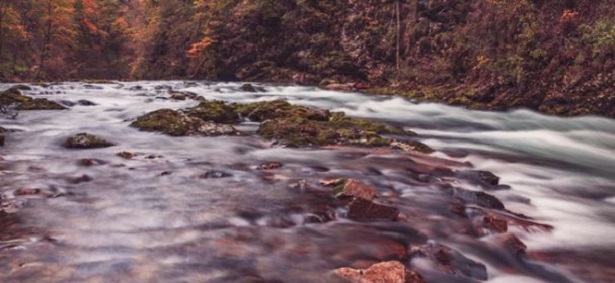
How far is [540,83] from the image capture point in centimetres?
1471

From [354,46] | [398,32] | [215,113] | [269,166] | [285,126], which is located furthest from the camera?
[354,46]

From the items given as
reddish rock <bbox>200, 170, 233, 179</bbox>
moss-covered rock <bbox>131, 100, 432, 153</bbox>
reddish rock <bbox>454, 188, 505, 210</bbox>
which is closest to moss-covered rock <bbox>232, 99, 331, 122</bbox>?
moss-covered rock <bbox>131, 100, 432, 153</bbox>

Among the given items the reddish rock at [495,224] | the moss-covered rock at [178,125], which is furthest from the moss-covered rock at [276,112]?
the reddish rock at [495,224]

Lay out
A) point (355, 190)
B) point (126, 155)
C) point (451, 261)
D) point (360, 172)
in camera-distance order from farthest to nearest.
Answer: point (126, 155)
point (360, 172)
point (355, 190)
point (451, 261)

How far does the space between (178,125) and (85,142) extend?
2.00 meters

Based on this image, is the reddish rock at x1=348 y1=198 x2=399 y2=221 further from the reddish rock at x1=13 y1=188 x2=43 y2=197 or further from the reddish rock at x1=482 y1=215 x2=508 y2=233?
the reddish rock at x1=13 y1=188 x2=43 y2=197

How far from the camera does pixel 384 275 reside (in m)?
3.38

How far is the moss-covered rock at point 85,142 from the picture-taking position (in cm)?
819

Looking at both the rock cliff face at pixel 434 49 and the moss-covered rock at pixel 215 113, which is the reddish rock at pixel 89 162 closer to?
the moss-covered rock at pixel 215 113

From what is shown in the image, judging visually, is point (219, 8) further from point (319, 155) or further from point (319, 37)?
point (319, 155)

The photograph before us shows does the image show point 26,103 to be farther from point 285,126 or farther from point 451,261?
point 451,261

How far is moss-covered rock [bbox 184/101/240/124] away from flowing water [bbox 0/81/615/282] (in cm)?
183

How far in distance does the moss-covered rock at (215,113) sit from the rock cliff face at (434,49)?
26.9 feet

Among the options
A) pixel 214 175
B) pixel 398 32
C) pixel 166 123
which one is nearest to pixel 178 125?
pixel 166 123
